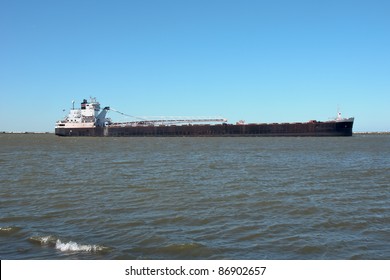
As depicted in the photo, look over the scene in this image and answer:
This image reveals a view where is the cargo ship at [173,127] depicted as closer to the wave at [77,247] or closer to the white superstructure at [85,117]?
the white superstructure at [85,117]

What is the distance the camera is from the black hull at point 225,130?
66.7 meters

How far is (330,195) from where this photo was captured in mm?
11867

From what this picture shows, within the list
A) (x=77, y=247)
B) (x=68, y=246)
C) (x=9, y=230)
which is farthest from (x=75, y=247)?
(x=9, y=230)

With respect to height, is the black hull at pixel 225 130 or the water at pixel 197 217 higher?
the black hull at pixel 225 130

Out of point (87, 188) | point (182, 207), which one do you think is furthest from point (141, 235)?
point (87, 188)

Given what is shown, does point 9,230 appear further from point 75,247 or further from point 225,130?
point 225,130

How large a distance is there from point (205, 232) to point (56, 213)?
428 centimetres

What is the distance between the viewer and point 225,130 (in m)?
72.3

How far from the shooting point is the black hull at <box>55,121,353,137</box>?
66688 mm

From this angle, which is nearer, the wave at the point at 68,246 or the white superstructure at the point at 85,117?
the wave at the point at 68,246

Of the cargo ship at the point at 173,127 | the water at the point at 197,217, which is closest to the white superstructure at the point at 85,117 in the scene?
the cargo ship at the point at 173,127

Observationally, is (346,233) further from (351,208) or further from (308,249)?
(351,208)
